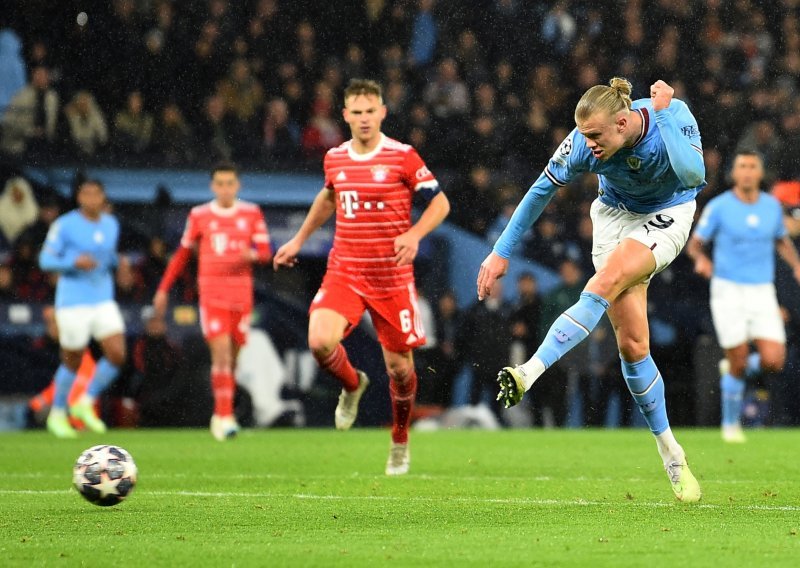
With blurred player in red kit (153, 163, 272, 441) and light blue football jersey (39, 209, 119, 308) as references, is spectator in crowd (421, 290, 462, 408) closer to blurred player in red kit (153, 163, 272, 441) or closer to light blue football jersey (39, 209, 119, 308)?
blurred player in red kit (153, 163, 272, 441)

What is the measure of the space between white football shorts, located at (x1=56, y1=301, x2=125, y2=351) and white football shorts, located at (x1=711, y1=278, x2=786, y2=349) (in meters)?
5.85

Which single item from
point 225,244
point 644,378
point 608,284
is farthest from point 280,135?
point 608,284

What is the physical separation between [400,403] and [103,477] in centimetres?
286

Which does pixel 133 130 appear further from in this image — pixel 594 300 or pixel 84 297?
pixel 594 300

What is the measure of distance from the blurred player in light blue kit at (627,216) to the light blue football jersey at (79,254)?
318 inches

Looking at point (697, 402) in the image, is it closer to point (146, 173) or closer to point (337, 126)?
point (337, 126)

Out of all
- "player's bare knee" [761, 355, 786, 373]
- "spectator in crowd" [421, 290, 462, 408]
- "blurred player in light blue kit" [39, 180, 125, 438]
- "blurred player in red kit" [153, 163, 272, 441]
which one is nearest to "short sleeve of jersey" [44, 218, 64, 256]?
"blurred player in light blue kit" [39, 180, 125, 438]

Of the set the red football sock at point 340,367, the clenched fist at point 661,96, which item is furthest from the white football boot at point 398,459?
the clenched fist at point 661,96

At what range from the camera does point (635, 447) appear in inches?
464

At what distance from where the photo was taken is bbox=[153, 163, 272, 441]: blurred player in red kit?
13148mm

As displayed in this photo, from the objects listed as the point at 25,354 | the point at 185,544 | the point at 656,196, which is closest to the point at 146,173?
the point at 25,354

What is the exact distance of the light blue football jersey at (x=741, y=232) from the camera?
13.1 m

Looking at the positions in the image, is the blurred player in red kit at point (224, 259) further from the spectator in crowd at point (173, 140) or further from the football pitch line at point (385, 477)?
the football pitch line at point (385, 477)

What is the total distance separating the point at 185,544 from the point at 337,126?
12919 mm
